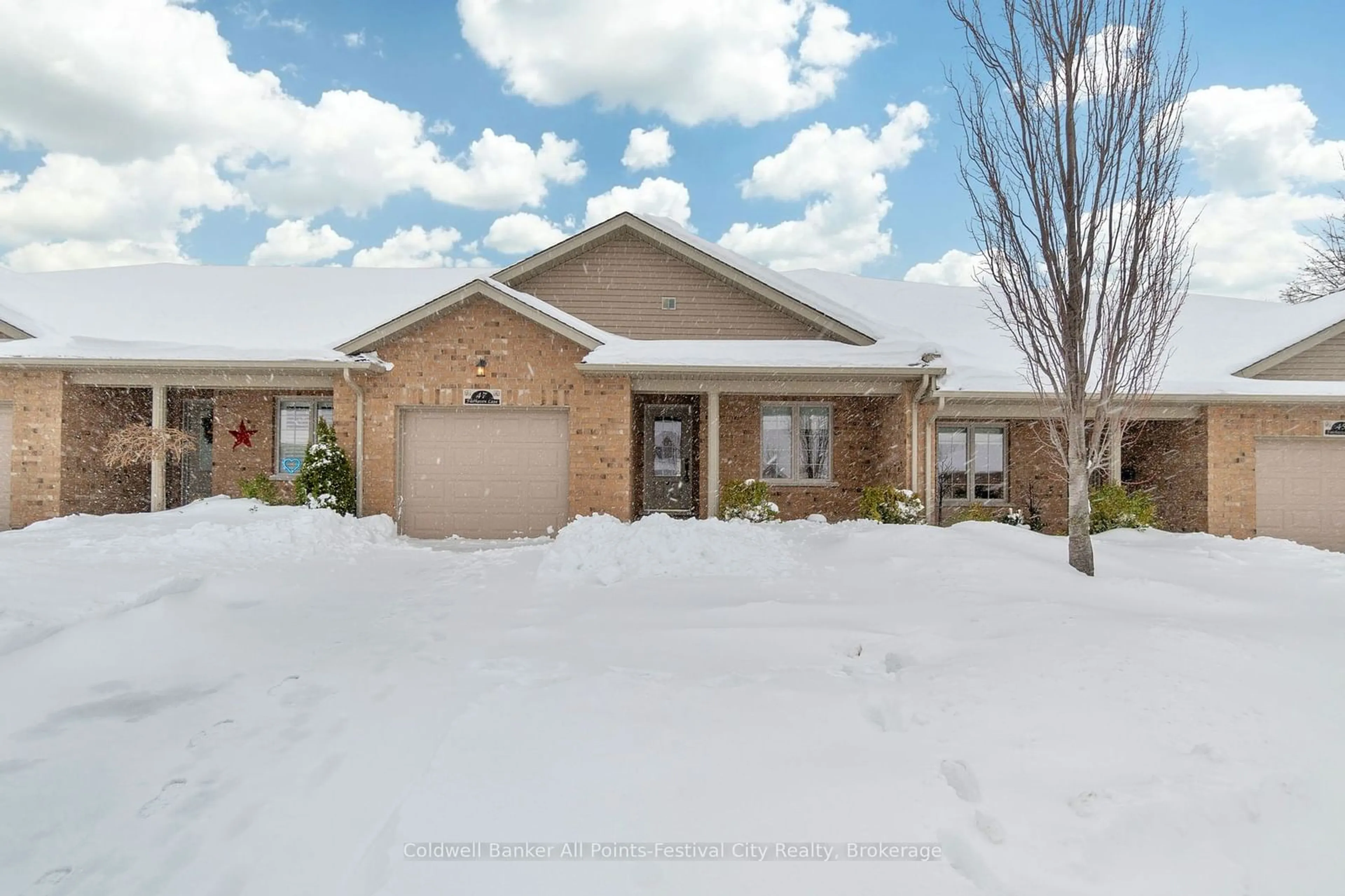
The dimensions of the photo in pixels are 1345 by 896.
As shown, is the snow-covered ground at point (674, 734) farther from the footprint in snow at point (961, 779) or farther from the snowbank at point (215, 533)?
the snowbank at point (215, 533)

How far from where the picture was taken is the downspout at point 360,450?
10758 mm

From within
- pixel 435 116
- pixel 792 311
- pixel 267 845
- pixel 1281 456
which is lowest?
pixel 267 845

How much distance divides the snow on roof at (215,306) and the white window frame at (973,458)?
990cm

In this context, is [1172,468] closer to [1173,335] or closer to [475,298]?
[1173,335]

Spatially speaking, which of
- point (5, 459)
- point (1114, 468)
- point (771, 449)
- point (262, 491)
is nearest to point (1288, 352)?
point (1114, 468)

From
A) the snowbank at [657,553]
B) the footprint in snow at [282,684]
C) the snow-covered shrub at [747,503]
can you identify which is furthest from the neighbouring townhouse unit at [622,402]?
the footprint in snow at [282,684]

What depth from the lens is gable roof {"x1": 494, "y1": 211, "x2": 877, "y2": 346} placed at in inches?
484

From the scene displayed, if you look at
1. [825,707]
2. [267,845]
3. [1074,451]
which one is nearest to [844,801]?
[825,707]

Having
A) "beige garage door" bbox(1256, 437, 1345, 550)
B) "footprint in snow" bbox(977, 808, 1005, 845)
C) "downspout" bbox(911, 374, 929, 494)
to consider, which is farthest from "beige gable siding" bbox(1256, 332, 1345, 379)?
"footprint in snow" bbox(977, 808, 1005, 845)

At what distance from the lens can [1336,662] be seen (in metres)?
4.14

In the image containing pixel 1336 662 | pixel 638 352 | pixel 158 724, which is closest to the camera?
pixel 158 724

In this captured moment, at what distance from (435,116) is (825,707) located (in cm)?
2007

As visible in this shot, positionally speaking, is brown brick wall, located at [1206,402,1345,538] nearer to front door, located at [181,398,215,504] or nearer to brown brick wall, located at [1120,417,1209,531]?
brown brick wall, located at [1120,417,1209,531]

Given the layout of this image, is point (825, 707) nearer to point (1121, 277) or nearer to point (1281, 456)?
point (1121, 277)
